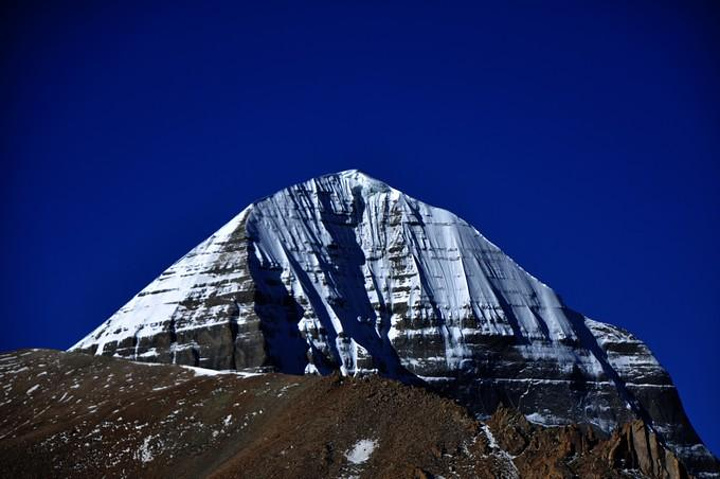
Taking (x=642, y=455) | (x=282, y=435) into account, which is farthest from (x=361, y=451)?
(x=642, y=455)

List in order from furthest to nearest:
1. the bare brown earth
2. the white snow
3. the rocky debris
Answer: the white snow → the bare brown earth → the rocky debris

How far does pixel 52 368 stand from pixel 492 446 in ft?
286

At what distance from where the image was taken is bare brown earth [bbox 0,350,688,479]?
108625 mm

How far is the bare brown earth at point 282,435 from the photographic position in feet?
356

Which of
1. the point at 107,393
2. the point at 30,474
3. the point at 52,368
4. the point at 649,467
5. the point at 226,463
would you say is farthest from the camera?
the point at 52,368

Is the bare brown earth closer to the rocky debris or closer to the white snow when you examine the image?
the rocky debris

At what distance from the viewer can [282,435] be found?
122 metres

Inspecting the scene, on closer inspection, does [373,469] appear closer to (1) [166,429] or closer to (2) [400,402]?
(2) [400,402]

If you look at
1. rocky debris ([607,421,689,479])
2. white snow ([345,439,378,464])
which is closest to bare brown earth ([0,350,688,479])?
rocky debris ([607,421,689,479])

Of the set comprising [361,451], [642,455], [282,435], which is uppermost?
[282,435]

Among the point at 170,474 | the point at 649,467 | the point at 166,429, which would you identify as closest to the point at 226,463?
the point at 170,474

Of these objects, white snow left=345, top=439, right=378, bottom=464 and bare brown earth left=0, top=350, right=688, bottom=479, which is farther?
white snow left=345, top=439, right=378, bottom=464

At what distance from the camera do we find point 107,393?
531ft

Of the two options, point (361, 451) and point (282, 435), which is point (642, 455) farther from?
point (282, 435)
